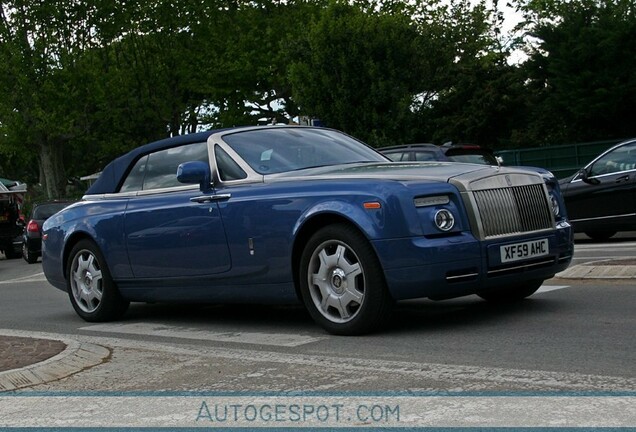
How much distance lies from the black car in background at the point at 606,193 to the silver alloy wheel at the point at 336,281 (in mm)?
9502

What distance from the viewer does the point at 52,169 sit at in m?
51.6

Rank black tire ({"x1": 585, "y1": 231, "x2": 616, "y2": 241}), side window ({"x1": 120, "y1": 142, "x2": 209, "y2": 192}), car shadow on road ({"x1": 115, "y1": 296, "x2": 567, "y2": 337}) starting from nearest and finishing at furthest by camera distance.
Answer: car shadow on road ({"x1": 115, "y1": 296, "x2": 567, "y2": 337}), side window ({"x1": 120, "y1": 142, "x2": 209, "y2": 192}), black tire ({"x1": 585, "y1": 231, "x2": 616, "y2": 241})

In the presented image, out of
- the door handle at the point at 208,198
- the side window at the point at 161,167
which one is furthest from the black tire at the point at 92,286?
the door handle at the point at 208,198

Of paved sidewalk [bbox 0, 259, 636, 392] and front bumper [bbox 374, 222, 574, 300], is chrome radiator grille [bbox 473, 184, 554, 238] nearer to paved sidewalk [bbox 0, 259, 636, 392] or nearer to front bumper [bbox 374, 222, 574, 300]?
front bumper [bbox 374, 222, 574, 300]

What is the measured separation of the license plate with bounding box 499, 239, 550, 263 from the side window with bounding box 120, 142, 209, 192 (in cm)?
263

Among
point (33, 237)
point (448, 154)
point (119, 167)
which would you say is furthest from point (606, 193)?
point (33, 237)

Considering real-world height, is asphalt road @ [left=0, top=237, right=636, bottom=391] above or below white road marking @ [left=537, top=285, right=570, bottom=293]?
above

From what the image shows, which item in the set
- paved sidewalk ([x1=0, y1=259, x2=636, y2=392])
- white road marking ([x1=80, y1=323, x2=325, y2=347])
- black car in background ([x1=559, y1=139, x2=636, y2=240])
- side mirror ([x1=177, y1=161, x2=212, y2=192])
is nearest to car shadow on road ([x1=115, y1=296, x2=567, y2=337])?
white road marking ([x1=80, y1=323, x2=325, y2=347])

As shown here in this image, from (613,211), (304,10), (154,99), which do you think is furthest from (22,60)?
(613,211)

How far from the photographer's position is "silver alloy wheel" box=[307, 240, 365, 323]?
7.19 m

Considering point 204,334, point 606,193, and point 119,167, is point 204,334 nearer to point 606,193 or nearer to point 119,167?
point 119,167

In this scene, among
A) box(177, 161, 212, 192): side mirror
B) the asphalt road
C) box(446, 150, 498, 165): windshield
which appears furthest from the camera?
box(446, 150, 498, 165): windshield

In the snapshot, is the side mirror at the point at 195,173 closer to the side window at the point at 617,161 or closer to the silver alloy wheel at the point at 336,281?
the silver alloy wheel at the point at 336,281

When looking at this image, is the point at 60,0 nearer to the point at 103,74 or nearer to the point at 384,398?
the point at 103,74
